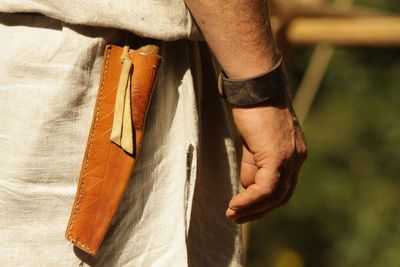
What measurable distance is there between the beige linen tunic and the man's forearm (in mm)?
57

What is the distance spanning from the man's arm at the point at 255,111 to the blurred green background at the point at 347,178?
217cm

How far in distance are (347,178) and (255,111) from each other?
124 inches

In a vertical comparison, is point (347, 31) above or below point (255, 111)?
below

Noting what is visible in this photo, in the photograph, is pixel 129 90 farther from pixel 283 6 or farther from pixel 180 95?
pixel 283 6

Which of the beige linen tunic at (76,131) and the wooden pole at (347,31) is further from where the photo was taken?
the wooden pole at (347,31)

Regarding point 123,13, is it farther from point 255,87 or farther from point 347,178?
point 347,178

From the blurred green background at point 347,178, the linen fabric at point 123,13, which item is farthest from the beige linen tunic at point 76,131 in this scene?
the blurred green background at point 347,178

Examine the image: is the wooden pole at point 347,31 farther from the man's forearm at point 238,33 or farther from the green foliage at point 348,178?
the green foliage at point 348,178

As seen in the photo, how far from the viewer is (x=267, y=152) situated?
0.98m

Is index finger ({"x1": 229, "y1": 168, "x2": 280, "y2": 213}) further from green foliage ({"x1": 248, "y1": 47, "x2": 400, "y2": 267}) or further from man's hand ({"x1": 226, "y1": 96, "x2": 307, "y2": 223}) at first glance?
green foliage ({"x1": 248, "y1": 47, "x2": 400, "y2": 267})

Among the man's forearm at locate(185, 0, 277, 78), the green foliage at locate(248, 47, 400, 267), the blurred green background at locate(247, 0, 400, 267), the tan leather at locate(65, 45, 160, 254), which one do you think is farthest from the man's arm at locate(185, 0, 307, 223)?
the green foliage at locate(248, 47, 400, 267)

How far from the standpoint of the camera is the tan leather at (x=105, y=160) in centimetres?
98

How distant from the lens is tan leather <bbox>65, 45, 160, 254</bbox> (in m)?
0.98

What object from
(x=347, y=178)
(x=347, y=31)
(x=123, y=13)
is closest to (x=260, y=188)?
(x=123, y=13)
